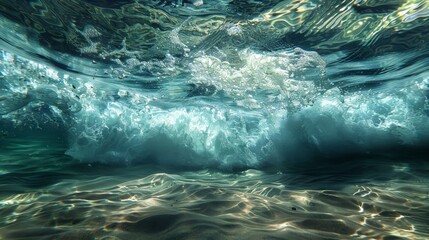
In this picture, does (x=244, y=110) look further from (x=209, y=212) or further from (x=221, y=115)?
(x=209, y=212)

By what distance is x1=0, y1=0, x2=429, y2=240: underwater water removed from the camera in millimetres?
3357

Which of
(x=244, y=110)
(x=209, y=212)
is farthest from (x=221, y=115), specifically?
(x=209, y=212)

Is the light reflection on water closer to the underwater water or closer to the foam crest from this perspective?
the underwater water

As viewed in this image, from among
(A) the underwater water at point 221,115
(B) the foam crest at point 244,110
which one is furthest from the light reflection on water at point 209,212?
(B) the foam crest at point 244,110

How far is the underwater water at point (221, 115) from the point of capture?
11.0ft

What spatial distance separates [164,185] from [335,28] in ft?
23.5

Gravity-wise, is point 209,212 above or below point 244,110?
below

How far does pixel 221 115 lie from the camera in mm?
19031

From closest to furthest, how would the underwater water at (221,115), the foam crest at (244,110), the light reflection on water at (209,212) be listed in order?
the light reflection on water at (209,212), the underwater water at (221,115), the foam crest at (244,110)

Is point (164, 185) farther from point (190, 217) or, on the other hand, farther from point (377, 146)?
point (377, 146)

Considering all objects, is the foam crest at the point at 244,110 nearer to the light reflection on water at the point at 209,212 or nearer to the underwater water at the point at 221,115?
the underwater water at the point at 221,115

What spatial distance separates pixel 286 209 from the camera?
12.2 ft

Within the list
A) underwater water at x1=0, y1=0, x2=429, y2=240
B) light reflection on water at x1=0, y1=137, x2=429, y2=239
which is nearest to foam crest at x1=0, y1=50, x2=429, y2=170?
underwater water at x1=0, y1=0, x2=429, y2=240

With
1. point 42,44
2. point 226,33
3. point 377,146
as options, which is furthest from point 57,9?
point 377,146
